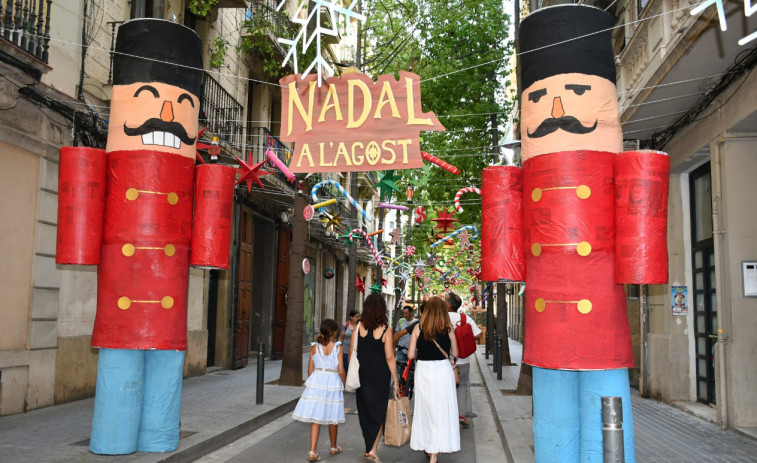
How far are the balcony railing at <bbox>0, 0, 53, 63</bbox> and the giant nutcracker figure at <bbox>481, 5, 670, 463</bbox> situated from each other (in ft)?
21.8

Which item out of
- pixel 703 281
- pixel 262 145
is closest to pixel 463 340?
pixel 703 281

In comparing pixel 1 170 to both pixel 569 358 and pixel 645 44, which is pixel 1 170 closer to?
pixel 569 358

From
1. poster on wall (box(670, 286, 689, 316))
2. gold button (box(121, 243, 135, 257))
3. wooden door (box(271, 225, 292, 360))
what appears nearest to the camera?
gold button (box(121, 243, 135, 257))

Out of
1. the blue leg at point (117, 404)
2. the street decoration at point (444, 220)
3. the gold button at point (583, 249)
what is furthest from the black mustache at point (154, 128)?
the street decoration at point (444, 220)

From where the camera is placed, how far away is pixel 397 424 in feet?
22.9

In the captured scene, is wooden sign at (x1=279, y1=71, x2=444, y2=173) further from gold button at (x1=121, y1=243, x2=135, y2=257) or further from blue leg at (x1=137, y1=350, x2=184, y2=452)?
blue leg at (x1=137, y1=350, x2=184, y2=452)

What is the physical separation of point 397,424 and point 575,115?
150 inches

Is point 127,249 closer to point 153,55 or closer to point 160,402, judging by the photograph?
point 160,402

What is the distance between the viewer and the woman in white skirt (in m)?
6.71

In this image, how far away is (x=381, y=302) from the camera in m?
7.23

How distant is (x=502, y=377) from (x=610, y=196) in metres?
11.0

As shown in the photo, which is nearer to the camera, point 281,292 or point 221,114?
point 221,114

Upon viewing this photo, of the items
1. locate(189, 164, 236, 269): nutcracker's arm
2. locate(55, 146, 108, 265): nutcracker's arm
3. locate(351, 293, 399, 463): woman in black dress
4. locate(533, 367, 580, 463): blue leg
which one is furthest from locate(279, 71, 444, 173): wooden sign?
locate(533, 367, 580, 463): blue leg

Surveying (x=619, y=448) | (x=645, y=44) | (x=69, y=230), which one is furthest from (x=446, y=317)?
(x=645, y=44)
